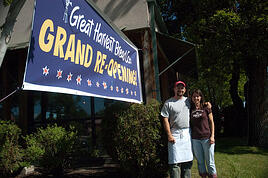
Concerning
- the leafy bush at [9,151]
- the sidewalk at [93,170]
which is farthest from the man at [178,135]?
the leafy bush at [9,151]

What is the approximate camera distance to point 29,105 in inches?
326

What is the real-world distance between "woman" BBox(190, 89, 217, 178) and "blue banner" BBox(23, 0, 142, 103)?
4.13 ft

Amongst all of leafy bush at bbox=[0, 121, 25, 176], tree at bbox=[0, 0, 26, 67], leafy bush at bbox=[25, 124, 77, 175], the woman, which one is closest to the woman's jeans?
the woman

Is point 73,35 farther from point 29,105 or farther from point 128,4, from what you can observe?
point 29,105

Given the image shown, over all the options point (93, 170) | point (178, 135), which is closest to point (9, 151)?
point (93, 170)

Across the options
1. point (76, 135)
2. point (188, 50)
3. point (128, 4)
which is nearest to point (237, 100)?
point (188, 50)

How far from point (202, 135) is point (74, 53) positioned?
2467 millimetres

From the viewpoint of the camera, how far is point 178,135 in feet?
12.1

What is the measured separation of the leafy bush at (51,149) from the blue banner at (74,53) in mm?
2304

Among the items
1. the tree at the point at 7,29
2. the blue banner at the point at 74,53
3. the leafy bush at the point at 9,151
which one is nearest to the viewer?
the blue banner at the point at 74,53

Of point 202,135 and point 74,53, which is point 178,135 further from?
point 74,53

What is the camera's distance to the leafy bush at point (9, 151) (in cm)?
519

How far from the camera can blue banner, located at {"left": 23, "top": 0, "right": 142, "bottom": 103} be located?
7.10 ft

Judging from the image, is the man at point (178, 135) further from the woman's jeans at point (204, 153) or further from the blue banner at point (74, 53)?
the blue banner at point (74, 53)
